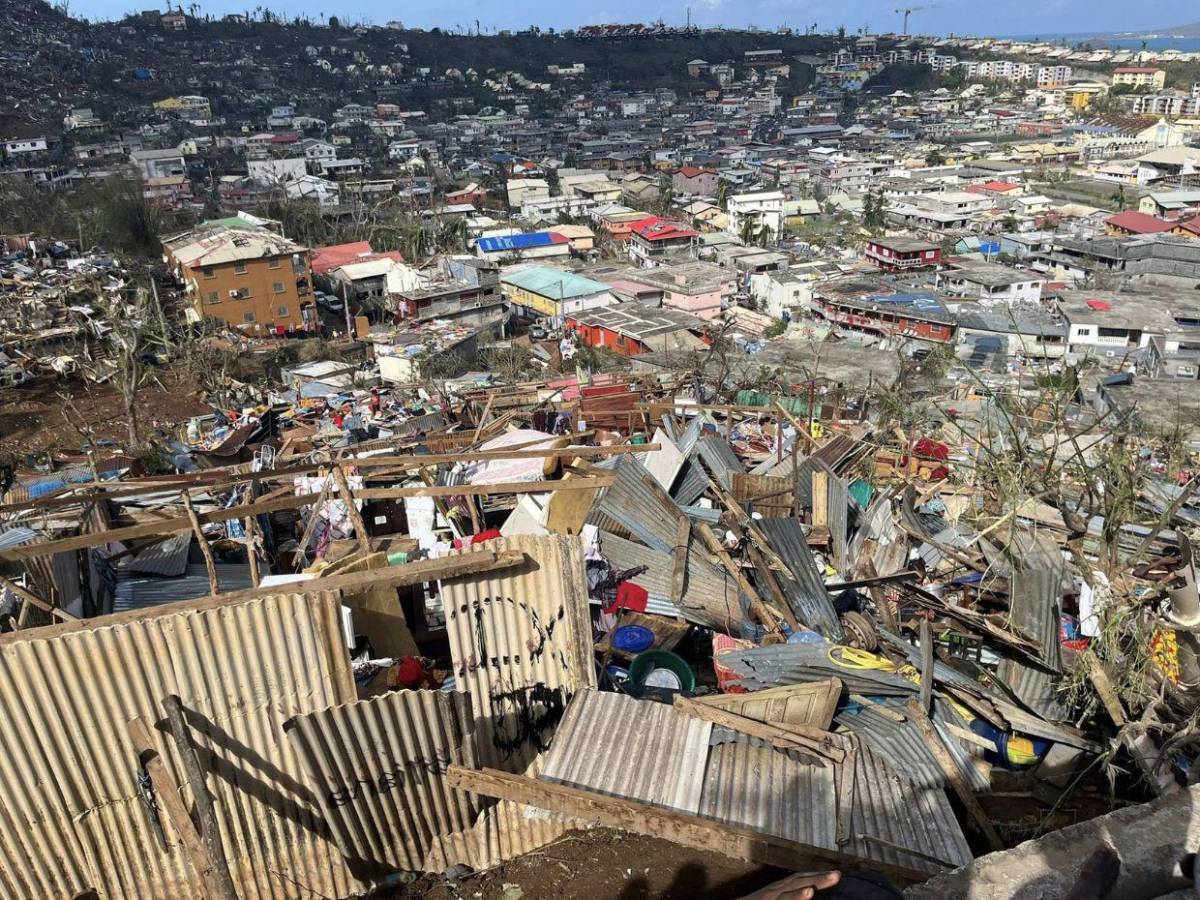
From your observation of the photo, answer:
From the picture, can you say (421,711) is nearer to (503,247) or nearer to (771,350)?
(771,350)

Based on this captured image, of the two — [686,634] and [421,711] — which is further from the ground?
[421,711]

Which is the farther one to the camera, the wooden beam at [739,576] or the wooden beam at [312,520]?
the wooden beam at [312,520]

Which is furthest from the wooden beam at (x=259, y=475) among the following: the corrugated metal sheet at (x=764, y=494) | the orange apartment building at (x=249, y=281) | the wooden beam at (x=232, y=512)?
the orange apartment building at (x=249, y=281)

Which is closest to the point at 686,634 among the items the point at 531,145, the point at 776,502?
the point at 776,502

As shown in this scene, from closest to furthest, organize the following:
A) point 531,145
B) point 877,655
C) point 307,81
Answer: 1. point 877,655
2. point 531,145
3. point 307,81

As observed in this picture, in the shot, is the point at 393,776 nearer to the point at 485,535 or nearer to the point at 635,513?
the point at 485,535

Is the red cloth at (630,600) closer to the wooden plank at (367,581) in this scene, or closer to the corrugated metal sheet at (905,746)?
the corrugated metal sheet at (905,746)

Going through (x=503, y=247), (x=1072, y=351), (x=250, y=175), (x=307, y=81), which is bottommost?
(x=1072, y=351)

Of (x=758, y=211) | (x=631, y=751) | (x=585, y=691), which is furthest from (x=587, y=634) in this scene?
(x=758, y=211)
